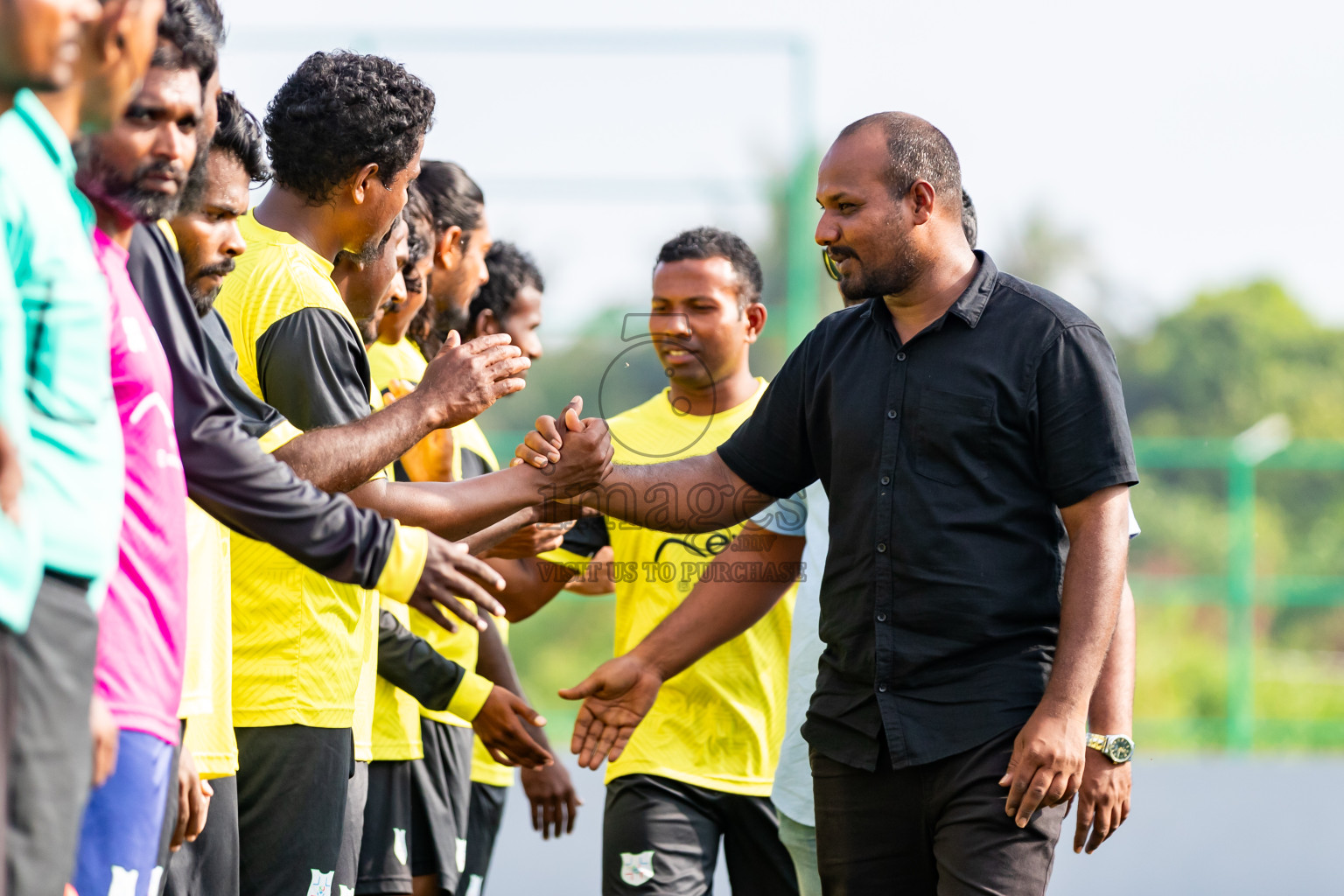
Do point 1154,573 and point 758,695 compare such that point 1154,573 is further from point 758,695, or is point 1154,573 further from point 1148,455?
point 758,695

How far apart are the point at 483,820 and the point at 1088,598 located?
8.98 ft

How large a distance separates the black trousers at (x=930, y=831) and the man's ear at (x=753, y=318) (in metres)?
1.94

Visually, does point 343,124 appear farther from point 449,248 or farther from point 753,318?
point 753,318

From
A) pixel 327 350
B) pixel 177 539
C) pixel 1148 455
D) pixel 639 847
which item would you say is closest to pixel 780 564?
pixel 639 847

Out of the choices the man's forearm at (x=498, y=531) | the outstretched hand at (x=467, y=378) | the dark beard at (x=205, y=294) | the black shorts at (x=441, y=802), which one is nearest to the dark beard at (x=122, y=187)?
the dark beard at (x=205, y=294)

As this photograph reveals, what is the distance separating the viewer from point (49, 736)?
1.82 meters

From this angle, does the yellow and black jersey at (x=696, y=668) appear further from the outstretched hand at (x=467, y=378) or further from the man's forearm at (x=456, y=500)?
the outstretched hand at (x=467, y=378)

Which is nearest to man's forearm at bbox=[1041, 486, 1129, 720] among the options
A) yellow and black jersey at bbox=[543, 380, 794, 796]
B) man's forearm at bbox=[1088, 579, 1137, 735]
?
man's forearm at bbox=[1088, 579, 1137, 735]

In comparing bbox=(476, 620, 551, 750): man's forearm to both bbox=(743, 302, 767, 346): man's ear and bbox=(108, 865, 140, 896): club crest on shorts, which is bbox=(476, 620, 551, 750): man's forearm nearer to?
bbox=(743, 302, 767, 346): man's ear

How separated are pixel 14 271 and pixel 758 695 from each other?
293cm

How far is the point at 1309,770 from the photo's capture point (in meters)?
10.3

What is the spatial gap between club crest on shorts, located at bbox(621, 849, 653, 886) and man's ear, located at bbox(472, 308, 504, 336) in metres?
2.45

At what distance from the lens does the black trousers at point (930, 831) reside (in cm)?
302

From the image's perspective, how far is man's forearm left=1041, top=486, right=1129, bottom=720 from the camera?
9.84 feet
